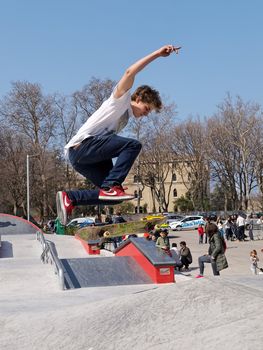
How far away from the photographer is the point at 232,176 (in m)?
58.7

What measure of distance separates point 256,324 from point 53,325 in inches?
85.0

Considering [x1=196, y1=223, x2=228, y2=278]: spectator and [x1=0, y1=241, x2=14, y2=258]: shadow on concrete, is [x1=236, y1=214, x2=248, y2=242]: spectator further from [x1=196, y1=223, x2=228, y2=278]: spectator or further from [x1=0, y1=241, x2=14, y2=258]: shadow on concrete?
[x1=196, y1=223, x2=228, y2=278]: spectator

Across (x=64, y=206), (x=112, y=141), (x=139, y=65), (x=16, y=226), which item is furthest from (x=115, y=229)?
(x=139, y=65)

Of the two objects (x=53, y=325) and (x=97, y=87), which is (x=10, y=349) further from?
(x=97, y=87)

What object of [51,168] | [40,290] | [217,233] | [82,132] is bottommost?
[40,290]

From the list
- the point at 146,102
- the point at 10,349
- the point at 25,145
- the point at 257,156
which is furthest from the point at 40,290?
the point at 257,156

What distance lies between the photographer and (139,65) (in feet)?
17.5

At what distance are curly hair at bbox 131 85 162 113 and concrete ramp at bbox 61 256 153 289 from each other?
513cm

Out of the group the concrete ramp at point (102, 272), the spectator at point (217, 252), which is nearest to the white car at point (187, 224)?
the spectator at point (217, 252)

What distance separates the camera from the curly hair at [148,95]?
5781mm

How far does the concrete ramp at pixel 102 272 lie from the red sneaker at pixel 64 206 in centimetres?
400

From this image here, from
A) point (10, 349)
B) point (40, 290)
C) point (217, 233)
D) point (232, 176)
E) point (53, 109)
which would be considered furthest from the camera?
point (232, 176)

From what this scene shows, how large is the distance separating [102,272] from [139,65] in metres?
6.32

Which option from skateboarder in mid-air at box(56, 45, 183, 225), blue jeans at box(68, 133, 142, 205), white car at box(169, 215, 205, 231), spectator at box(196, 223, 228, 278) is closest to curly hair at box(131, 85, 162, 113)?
skateboarder in mid-air at box(56, 45, 183, 225)
